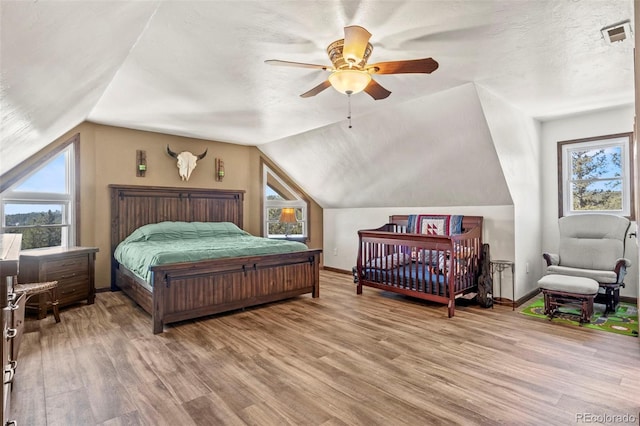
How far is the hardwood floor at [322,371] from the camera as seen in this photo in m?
1.97

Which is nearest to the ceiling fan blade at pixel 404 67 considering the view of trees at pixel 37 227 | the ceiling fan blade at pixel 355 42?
the ceiling fan blade at pixel 355 42

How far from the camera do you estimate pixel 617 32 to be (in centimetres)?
236

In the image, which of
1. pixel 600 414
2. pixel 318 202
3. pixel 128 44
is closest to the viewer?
pixel 600 414

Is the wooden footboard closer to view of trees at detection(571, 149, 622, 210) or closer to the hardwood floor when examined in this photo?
the hardwood floor

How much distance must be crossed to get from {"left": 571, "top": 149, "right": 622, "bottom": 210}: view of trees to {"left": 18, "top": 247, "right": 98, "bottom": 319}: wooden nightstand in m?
6.67

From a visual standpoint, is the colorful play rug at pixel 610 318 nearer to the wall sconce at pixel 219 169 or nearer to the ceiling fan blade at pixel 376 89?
the ceiling fan blade at pixel 376 89

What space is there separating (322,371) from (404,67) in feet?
7.67

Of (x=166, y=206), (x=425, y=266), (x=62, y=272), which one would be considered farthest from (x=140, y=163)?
(x=425, y=266)

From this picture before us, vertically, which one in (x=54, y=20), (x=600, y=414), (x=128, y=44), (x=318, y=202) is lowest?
(x=600, y=414)

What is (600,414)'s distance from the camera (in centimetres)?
194

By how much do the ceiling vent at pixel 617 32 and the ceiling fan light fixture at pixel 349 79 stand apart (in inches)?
67.9

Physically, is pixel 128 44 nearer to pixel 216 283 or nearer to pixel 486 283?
pixel 216 283

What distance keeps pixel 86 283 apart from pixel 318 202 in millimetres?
4202

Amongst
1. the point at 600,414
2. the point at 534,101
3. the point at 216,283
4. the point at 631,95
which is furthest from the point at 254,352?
the point at 631,95
